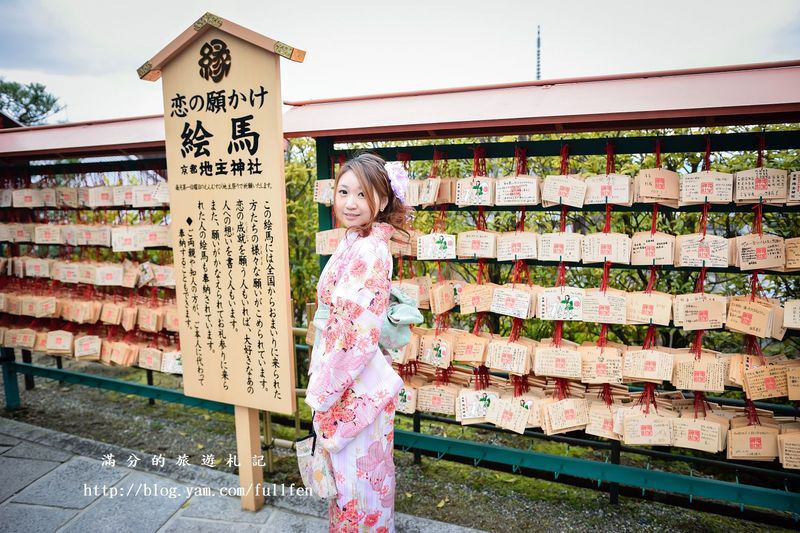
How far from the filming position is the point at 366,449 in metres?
2.49

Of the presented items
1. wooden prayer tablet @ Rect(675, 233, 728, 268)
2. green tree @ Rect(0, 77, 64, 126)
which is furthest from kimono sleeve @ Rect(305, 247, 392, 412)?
green tree @ Rect(0, 77, 64, 126)

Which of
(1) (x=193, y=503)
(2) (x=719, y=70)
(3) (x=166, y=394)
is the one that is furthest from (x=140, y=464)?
(2) (x=719, y=70)

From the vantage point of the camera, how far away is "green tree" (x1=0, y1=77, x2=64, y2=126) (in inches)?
453

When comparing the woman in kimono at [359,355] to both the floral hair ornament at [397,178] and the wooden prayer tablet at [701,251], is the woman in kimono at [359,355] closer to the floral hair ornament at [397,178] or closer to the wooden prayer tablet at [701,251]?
the floral hair ornament at [397,178]

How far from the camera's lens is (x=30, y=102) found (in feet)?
39.5

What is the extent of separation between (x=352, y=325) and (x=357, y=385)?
36 centimetres

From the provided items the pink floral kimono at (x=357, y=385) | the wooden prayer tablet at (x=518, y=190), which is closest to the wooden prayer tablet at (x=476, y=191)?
the wooden prayer tablet at (x=518, y=190)

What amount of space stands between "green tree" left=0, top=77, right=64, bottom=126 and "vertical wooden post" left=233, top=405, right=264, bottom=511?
11.9m

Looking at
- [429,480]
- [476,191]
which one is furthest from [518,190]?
[429,480]

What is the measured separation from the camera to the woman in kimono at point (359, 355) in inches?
90.7

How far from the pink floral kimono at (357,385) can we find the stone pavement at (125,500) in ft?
2.63

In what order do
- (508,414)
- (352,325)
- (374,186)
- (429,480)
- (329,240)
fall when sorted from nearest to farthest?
(352,325), (374,186), (508,414), (329,240), (429,480)

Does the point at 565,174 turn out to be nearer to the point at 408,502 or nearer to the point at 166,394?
the point at 408,502

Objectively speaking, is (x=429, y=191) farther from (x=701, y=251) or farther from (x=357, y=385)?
(x=701, y=251)
